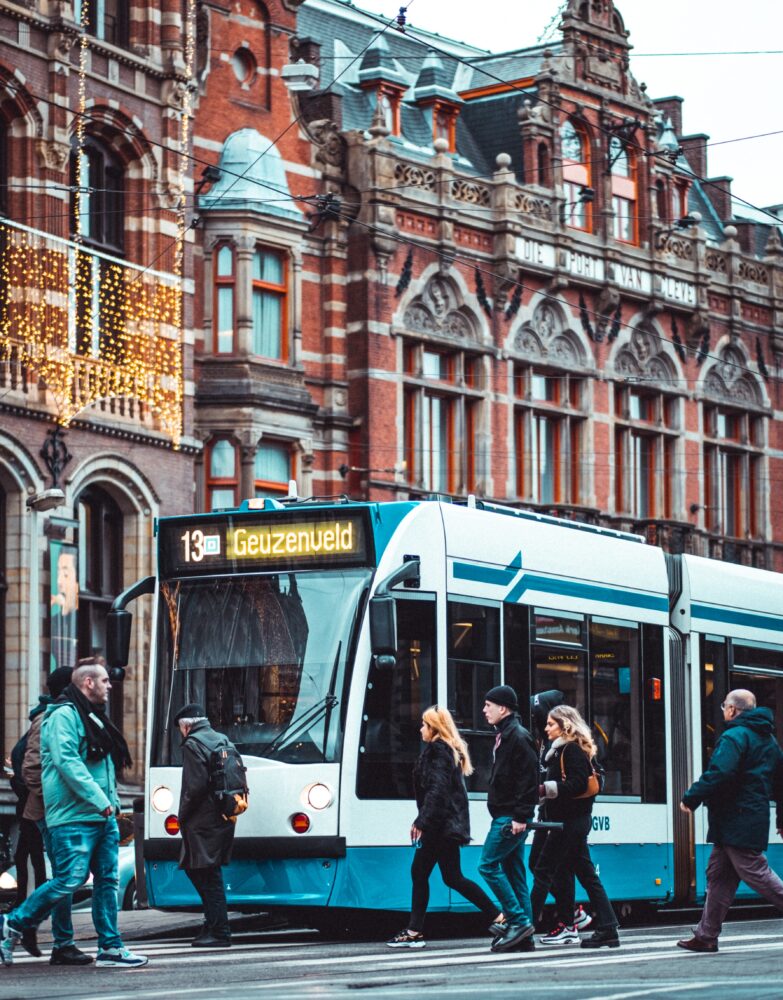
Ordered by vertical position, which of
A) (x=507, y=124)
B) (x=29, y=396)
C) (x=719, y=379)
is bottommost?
(x=29, y=396)

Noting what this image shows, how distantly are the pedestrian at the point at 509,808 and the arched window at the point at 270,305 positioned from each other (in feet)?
61.1

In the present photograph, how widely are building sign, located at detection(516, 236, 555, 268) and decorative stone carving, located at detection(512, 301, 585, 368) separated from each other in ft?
2.29

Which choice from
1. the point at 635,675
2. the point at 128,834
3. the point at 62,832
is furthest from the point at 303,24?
the point at 62,832

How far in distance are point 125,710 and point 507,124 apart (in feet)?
48.2

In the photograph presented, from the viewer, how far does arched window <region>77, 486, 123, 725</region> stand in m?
27.6

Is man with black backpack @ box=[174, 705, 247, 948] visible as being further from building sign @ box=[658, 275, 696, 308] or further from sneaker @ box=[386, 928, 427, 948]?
building sign @ box=[658, 275, 696, 308]

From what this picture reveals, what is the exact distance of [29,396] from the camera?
25.9 m

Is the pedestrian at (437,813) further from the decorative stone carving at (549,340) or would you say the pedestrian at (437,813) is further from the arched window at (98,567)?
the decorative stone carving at (549,340)

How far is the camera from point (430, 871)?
1391 centimetres

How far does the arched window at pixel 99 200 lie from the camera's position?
26.9 meters

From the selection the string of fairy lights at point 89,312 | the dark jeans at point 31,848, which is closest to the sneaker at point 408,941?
the dark jeans at point 31,848

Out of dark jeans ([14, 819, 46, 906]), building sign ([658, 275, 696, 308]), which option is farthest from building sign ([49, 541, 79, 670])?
building sign ([658, 275, 696, 308])

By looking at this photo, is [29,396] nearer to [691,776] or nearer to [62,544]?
[62,544]

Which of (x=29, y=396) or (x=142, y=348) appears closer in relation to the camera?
(x=29, y=396)
